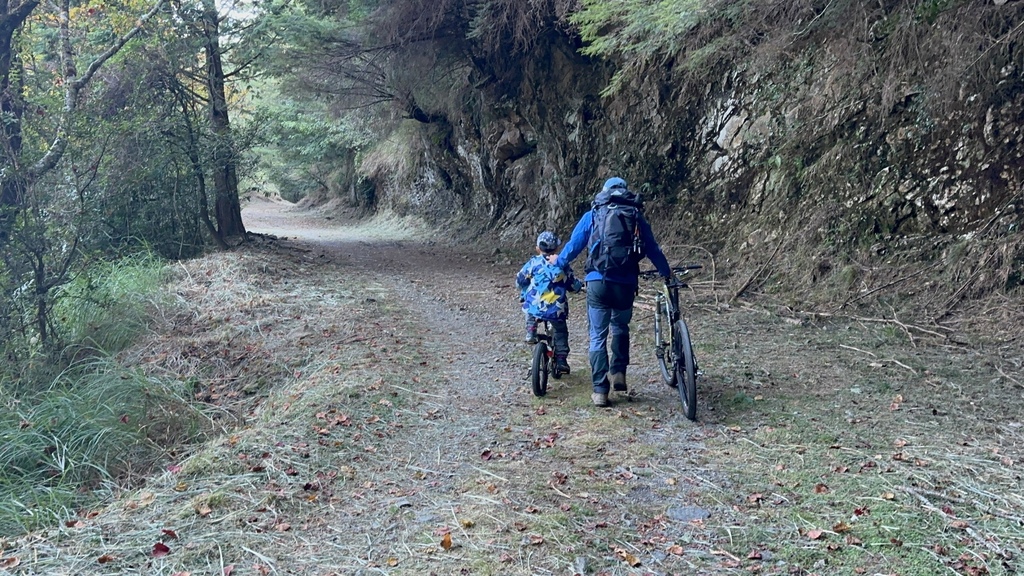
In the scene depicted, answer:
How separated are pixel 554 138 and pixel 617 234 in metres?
12.8

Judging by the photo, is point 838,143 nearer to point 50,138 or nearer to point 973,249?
point 973,249

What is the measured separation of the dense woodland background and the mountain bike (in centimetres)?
345

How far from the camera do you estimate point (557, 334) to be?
678 centimetres

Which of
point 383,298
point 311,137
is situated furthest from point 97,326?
point 311,137

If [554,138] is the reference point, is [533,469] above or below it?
below

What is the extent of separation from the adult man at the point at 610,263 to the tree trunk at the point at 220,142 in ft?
38.7

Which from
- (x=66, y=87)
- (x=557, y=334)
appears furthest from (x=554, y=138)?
(x=557, y=334)

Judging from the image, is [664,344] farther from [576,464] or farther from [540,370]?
[576,464]

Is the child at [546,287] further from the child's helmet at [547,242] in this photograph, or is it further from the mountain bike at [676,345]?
the mountain bike at [676,345]

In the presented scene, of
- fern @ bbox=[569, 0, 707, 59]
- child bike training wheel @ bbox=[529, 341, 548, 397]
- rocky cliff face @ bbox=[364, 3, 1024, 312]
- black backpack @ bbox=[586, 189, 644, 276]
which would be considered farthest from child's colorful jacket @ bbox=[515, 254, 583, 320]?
rocky cliff face @ bbox=[364, 3, 1024, 312]

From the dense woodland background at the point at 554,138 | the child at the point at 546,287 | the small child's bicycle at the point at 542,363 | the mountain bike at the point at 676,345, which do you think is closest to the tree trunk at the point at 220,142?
the dense woodland background at the point at 554,138

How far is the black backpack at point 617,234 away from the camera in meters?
5.78

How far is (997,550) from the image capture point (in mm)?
3543

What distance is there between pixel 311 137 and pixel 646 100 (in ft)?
72.0
